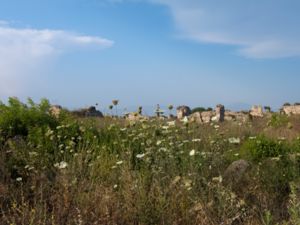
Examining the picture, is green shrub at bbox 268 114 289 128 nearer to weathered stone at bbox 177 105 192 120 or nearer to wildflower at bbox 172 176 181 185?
wildflower at bbox 172 176 181 185

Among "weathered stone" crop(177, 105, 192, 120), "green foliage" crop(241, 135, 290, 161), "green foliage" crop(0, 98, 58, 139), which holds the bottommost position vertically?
"weathered stone" crop(177, 105, 192, 120)

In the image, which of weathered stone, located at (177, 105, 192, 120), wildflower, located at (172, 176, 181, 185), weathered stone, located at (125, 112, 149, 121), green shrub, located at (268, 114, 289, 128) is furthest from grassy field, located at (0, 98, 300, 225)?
weathered stone, located at (177, 105, 192, 120)

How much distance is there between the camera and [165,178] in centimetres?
555

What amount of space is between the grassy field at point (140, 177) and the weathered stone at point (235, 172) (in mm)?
17

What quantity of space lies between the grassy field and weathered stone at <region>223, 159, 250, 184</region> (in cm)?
2

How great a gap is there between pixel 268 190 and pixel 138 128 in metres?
2.19

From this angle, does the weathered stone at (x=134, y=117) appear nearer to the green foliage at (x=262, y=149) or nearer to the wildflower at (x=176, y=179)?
the green foliage at (x=262, y=149)

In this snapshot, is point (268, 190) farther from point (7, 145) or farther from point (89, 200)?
point (7, 145)

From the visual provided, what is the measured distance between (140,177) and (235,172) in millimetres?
1422

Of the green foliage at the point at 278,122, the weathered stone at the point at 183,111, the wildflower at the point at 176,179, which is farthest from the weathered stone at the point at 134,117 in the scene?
the weathered stone at the point at 183,111

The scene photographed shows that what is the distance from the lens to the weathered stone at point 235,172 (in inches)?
237

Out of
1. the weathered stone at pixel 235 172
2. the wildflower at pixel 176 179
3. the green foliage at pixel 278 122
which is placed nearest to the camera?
the wildflower at pixel 176 179

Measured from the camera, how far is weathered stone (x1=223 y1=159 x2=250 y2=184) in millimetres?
6027

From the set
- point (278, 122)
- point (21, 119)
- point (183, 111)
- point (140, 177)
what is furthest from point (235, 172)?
point (183, 111)
